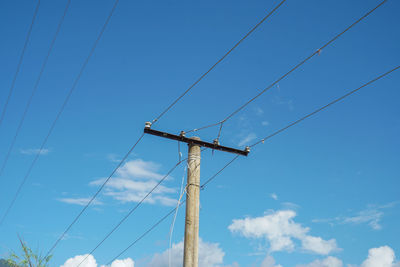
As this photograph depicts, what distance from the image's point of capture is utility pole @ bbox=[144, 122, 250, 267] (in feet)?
31.4

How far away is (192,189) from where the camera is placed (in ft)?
34.0

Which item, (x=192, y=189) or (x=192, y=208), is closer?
(x=192, y=208)

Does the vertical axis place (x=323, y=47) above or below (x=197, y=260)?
above

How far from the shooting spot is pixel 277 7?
27.4 ft

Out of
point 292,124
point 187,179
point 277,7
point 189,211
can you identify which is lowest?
point 189,211

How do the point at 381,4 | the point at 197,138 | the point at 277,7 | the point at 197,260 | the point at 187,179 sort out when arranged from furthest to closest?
the point at 197,138, the point at 187,179, the point at 197,260, the point at 277,7, the point at 381,4

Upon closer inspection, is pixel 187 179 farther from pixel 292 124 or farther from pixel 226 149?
pixel 292 124

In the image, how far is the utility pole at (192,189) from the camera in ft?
31.4

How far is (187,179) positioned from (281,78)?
404 cm

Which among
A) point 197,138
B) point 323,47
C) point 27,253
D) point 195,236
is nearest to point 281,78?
point 323,47

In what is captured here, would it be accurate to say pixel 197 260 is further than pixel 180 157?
No

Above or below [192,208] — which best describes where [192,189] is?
above

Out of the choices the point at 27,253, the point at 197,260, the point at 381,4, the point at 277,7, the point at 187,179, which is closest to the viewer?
the point at 381,4

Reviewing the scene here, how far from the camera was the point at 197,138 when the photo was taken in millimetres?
Result: 11328
